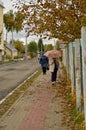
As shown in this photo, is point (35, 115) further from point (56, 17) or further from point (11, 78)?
point (11, 78)

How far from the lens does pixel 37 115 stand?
36.6 feet

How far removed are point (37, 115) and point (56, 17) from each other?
21.6 ft

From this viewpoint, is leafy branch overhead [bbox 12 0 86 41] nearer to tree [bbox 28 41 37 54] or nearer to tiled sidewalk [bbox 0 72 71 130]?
tiled sidewalk [bbox 0 72 71 130]

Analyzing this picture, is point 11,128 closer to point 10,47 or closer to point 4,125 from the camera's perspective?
point 4,125

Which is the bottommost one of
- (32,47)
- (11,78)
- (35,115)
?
(32,47)

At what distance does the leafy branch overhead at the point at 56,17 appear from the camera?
15578 millimetres

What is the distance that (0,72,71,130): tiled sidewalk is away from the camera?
31.4 ft

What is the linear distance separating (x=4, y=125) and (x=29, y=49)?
452ft

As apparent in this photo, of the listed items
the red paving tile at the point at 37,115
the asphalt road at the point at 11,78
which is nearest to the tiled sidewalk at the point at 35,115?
the red paving tile at the point at 37,115

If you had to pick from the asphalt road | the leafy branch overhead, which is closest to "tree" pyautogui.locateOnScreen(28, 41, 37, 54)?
the asphalt road

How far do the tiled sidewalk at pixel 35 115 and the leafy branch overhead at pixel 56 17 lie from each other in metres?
2.87

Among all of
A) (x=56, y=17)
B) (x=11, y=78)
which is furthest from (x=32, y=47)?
(x=56, y=17)

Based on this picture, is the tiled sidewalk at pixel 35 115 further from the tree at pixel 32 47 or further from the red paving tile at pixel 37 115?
the tree at pixel 32 47

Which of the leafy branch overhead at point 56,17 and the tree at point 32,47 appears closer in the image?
the leafy branch overhead at point 56,17
